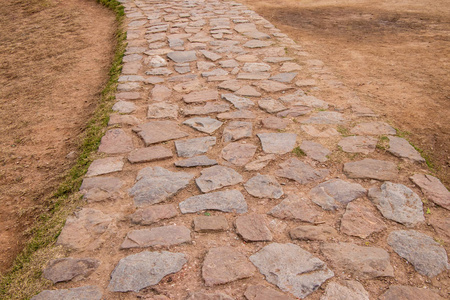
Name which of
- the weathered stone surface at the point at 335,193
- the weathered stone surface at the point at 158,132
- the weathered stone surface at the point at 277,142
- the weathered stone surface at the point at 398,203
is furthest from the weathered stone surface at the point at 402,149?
the weathered stone surface at the point at 158,132

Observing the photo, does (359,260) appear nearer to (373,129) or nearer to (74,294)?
(74,294)

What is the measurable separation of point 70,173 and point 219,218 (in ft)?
4.07

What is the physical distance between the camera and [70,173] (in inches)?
104

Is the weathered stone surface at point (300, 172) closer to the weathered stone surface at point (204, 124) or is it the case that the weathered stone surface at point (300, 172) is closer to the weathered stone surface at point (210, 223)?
the weathered stone surface at point (210, 223)

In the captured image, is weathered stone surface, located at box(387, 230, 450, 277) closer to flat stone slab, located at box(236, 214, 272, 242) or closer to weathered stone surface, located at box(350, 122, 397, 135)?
flat stone slab, located at box(236, 214, 272, 242)

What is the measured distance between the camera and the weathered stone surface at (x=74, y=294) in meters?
1.61

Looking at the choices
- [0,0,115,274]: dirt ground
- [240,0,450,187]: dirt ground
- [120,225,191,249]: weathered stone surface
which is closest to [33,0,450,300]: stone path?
[120,225,191,249]: weathered stone surface

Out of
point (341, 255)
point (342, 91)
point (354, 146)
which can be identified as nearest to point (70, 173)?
point (341, 255)

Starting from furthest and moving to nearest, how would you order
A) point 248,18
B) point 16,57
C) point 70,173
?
point 248,18
point 16,57
point 70,173

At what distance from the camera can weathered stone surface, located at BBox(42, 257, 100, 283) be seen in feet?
5.63

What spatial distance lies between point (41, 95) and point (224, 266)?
340cm

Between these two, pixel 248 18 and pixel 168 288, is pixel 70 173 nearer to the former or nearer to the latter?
pixel 168 288

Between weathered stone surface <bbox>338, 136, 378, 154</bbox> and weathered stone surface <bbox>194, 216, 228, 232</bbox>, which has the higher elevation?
weathered stone surface <bbox>338, 136, 378, 154</bbox>

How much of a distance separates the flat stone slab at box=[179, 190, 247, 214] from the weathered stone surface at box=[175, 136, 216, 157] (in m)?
0.50
